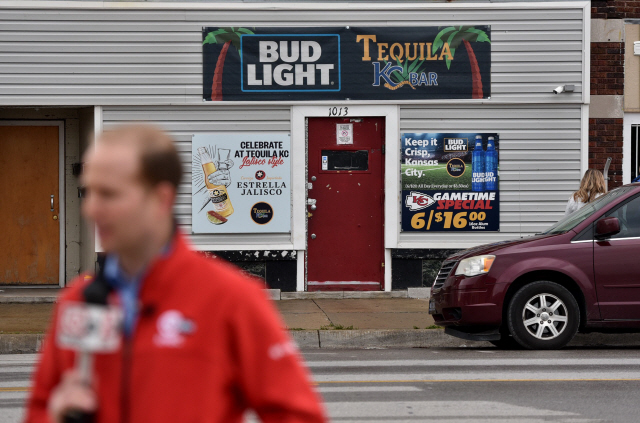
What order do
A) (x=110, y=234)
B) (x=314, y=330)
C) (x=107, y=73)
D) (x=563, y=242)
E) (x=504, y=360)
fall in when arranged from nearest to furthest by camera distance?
(x=110, y=234)
(x=504, y=360)
(x=563, y=242)
(x=314, y=330)
(x=107, y=73)

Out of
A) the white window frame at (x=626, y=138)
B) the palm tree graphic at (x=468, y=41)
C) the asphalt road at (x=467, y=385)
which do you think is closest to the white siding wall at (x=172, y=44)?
the palm tree graphic at (x=468, y=41)

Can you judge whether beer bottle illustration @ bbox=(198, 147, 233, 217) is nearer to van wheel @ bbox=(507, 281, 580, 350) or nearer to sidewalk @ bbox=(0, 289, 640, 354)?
sidewalk @ bbox=(0, 289, 640, 354)

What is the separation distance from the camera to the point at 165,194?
2.01m

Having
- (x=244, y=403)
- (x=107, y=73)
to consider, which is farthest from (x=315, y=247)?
(x=244, y=403)

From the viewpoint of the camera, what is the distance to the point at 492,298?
9352mm

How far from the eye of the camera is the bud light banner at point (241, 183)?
13672mm

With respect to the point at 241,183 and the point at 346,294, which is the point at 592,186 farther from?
the point at 241,183

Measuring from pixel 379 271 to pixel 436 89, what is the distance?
9.56ft

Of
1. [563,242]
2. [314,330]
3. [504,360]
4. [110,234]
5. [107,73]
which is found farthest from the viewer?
[107,73]

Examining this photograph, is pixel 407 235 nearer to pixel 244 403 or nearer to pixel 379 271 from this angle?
pixel 379 271

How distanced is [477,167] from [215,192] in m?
3.99

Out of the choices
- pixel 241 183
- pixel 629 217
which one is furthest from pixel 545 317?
pixel 241 183

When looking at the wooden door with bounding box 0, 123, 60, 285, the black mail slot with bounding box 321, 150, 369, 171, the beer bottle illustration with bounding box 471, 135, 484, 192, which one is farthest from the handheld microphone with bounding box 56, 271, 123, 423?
the wooden door with bounding box 0, 123, 60, 285

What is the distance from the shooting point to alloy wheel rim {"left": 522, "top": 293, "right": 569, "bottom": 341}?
30.7ft
